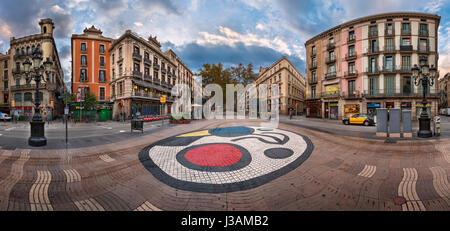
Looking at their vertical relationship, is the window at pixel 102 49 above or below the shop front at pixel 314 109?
above

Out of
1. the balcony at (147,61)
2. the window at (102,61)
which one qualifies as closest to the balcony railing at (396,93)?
the balcony at (147,61)

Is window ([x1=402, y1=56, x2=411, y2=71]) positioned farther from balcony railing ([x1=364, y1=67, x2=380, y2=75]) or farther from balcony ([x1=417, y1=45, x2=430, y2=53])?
balcony railing ([x1=364, y1=67, x2=380, y2=75])

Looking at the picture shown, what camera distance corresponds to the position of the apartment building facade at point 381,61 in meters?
23.8

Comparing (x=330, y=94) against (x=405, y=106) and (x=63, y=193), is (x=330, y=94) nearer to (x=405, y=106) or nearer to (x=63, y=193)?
(x=405, y=106)

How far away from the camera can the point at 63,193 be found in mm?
3316

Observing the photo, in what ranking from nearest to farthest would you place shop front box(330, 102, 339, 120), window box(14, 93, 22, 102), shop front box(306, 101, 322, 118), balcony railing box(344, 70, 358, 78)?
balcony railing box(344, 70, 358, 78) → shop front box(330, 102, 339, 120) → window box(14, 93, 22, 102) → shop front box(306, 101, 322, 118)

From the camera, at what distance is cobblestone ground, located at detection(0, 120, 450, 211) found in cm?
300

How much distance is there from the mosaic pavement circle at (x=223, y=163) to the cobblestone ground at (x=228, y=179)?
0.03 metres

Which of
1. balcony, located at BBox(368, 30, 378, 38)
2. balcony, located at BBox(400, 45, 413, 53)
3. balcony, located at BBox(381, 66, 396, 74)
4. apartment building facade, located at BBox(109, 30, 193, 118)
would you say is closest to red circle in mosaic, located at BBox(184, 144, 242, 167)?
apartment building facade, located at BBox(109, 30, 193, 118)

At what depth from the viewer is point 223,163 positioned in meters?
4.98

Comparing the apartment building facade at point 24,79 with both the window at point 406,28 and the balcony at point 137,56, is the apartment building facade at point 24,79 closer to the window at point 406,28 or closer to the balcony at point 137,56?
the balcony at point 137,56

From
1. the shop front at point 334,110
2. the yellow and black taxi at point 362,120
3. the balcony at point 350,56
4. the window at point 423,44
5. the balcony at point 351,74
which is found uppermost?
the window at point 423,44

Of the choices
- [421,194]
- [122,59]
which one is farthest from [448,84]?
[122,59]

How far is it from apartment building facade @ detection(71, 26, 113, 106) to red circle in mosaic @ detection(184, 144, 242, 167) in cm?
3010
